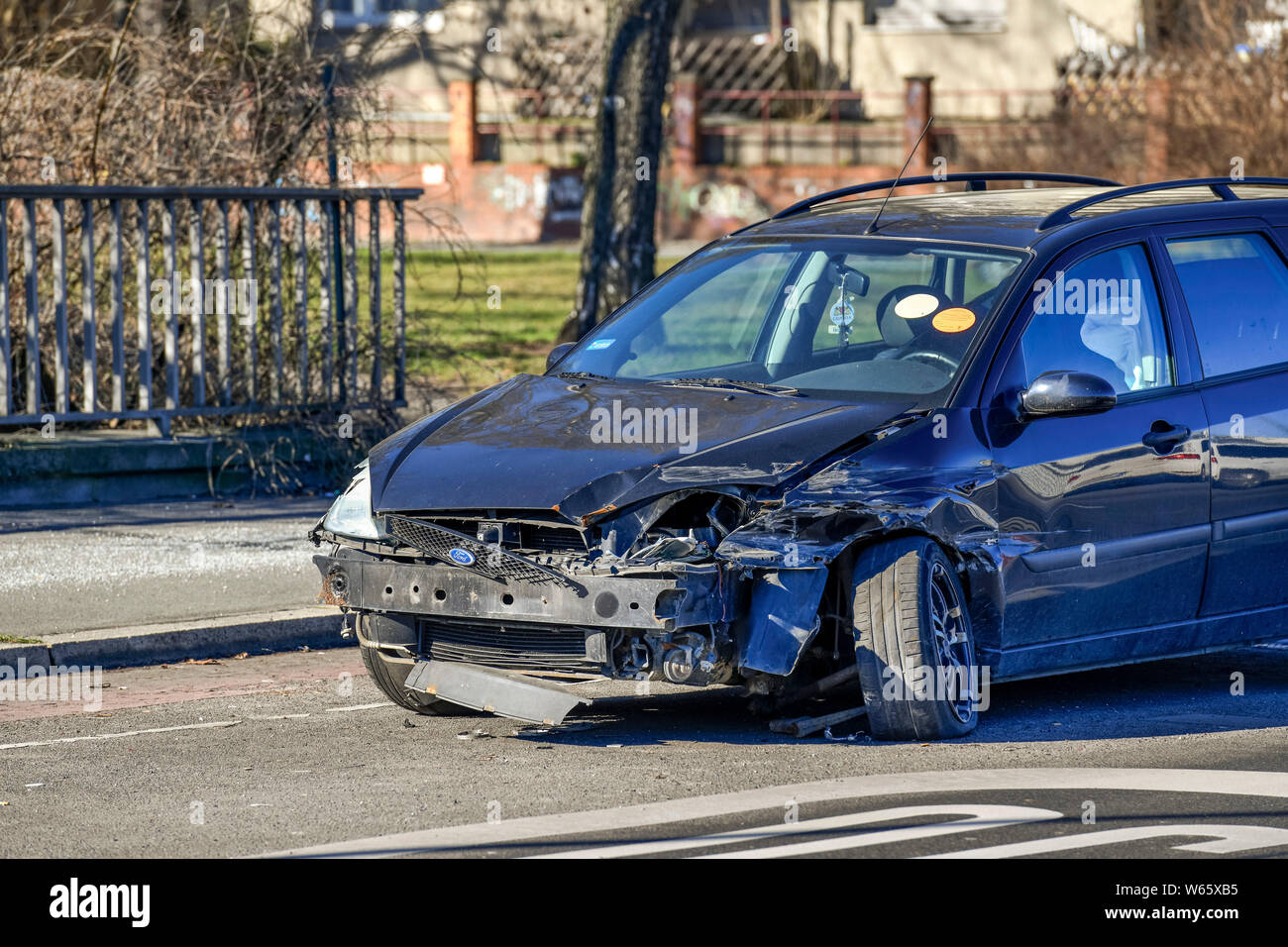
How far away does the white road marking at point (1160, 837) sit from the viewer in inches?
208

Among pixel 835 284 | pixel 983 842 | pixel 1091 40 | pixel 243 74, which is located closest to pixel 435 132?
pixel 1091 40

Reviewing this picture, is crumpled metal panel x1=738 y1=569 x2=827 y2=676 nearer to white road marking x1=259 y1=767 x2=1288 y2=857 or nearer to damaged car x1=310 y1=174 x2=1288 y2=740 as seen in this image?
damaged car x1=310 y1=174 x2=1288 y2=740

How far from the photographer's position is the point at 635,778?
617 centimetres

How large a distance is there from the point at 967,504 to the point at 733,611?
91 centimetres

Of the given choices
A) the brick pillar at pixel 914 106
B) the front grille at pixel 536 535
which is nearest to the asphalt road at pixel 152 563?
the front grille at pixel 536 535

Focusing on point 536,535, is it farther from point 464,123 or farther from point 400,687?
point 464,123

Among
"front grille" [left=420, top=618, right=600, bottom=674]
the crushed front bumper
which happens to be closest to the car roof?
the crushed front bumper

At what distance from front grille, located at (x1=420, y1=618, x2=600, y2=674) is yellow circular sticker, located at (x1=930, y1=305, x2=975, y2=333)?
68.7 inches

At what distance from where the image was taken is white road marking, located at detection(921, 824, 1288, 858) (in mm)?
5289

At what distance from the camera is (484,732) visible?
6.90m

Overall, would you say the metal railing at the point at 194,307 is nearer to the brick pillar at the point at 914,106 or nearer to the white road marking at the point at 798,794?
the white road marking at the point at 798,794

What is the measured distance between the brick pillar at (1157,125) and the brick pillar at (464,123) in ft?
54.6

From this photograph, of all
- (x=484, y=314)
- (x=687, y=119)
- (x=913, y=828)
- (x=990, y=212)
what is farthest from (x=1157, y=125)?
(x=913, y=828)

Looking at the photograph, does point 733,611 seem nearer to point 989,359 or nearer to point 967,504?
point 967,504
